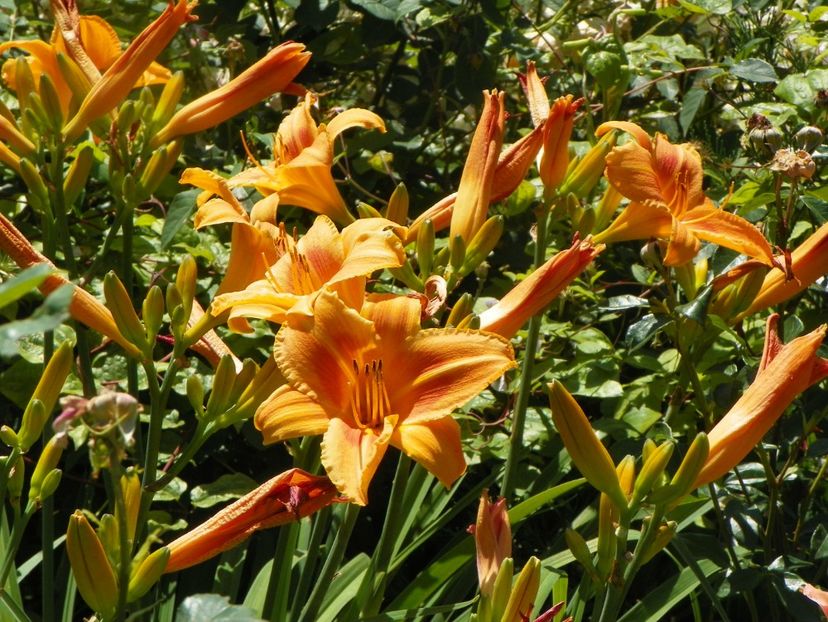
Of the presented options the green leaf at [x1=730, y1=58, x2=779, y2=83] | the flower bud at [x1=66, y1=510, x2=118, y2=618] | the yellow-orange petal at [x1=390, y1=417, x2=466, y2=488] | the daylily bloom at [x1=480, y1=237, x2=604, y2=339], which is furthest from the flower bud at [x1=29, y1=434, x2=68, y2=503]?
the green leaf at [x1=730, y1=58, x2=779, y2=83]

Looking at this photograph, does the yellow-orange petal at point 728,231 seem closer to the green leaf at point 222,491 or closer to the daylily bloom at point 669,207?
the daylily bloom at point 669,207

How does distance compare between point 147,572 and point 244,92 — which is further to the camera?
point 244,92

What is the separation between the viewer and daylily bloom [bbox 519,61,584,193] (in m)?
1.57

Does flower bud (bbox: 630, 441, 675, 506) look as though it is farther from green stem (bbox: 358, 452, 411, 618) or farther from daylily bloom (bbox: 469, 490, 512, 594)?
green stem (bbox: 358, 452, 411, 618)

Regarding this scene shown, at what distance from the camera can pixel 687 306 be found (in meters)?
1.62

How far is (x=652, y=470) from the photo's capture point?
130 cm

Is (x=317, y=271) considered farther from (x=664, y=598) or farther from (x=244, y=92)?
(x=664, y=598)

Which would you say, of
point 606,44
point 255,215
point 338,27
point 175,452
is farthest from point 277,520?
point 338,27

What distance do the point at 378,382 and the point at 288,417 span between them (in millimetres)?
135

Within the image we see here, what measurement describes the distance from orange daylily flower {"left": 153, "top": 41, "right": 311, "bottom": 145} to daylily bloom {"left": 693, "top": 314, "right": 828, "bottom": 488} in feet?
2.78

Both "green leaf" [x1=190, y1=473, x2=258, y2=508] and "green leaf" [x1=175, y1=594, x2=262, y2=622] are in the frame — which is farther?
"green leaf" [x1=190, y1=473, x2=258, y2=508]

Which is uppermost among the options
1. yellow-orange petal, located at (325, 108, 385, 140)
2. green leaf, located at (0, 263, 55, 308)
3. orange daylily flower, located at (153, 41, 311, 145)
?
green leaf, located at (0, 263, 55, 308)

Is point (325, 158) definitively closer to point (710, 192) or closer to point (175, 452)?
point (175, 452)

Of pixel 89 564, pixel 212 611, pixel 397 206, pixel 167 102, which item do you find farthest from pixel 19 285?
pixel 167 102
